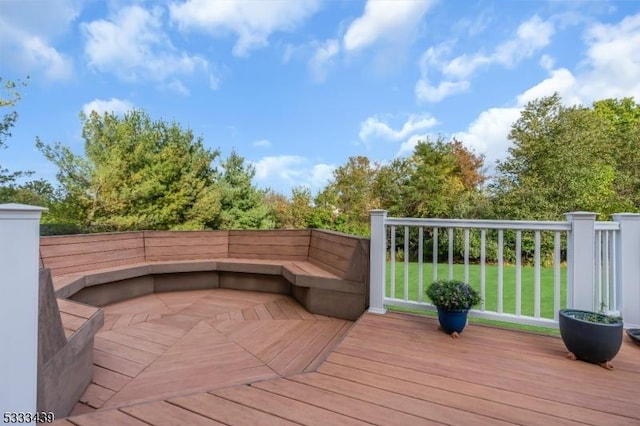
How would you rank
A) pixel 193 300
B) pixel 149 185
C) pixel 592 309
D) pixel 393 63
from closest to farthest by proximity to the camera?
pixel 592 309 < pixel 193 300 < pixel 393 63 < pixel 149 185

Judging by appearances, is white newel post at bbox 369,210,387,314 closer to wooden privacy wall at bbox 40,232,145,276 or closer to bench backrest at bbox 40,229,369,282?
bench backrest at bbox 40,229,369,282

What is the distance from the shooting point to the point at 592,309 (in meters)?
2.15

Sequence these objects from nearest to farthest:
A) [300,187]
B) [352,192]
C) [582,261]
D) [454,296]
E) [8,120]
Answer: [582,261], [454,296], [8,120], [300,187], [352,192]

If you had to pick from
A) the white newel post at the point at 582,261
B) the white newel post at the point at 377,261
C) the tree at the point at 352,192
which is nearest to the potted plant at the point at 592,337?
the white newel post at the point at 582,261

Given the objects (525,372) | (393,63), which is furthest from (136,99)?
(525,372)

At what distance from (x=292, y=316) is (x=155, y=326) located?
1312mm

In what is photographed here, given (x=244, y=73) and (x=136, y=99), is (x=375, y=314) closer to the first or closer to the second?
(x=244, y=73)

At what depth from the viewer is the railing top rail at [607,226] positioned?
2.26m

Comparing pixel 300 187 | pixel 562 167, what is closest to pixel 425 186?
pixel 562 167

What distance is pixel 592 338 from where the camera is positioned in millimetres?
1787

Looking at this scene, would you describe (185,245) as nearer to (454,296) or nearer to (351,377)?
(351,377)

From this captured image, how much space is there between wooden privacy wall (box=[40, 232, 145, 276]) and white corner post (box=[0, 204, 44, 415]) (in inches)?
104

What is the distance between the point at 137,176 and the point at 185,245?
268 inches

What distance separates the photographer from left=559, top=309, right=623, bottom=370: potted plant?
1.76m
